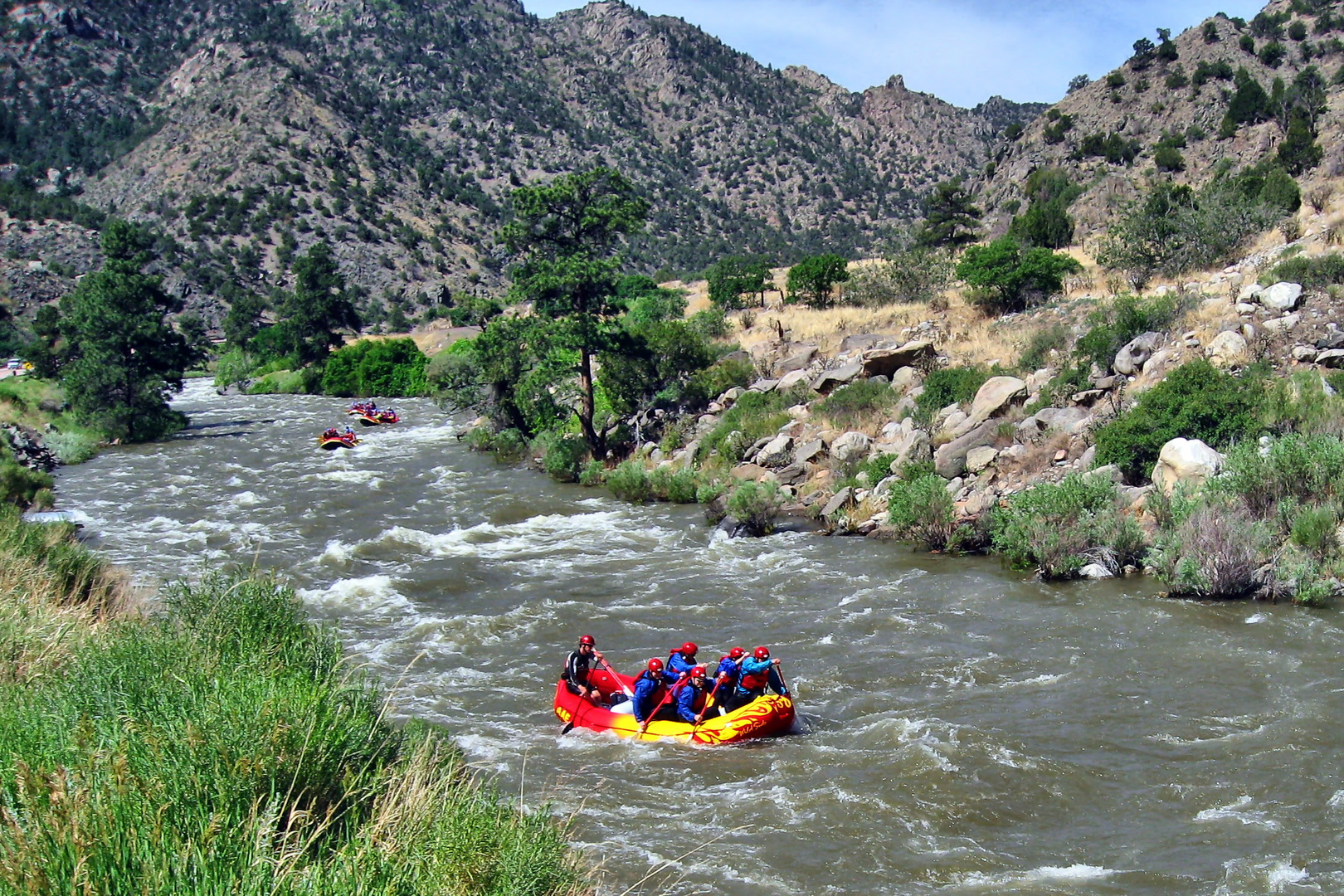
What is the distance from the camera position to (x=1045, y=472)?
18.2m

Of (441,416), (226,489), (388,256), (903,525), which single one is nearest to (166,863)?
(903,525)

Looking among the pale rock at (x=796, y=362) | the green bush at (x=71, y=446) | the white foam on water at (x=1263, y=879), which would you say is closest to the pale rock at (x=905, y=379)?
the pale rock at (x=796, y=362)

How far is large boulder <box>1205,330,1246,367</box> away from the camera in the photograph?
18734 millimetres

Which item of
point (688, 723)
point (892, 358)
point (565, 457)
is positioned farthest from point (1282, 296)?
point (565, 457)

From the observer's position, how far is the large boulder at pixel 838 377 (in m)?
25.5

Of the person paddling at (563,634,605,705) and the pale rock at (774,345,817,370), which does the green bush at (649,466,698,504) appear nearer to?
the pale rock at (774,345,817,370)

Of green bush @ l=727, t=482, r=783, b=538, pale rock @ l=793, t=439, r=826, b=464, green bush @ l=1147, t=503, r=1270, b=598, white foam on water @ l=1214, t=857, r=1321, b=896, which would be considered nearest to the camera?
white foam on water @ l=1214, t=857, r=1321, b=896

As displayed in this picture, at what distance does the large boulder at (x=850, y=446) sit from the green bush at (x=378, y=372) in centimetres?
3592

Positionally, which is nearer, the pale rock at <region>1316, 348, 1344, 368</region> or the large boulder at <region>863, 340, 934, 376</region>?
the pale rock at <region>1316, 348, 1344, 368</region>

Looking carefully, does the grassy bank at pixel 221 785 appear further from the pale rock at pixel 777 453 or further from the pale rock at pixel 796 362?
the pale rock at pixel 796 362

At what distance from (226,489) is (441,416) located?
1695 centimetres

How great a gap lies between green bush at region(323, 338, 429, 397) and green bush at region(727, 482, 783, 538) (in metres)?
36.8

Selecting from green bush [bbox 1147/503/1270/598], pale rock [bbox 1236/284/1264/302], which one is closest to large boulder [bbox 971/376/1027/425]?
pale rock [bbox 1236/284/1264/302]

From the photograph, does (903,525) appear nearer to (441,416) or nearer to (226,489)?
(226,489)
